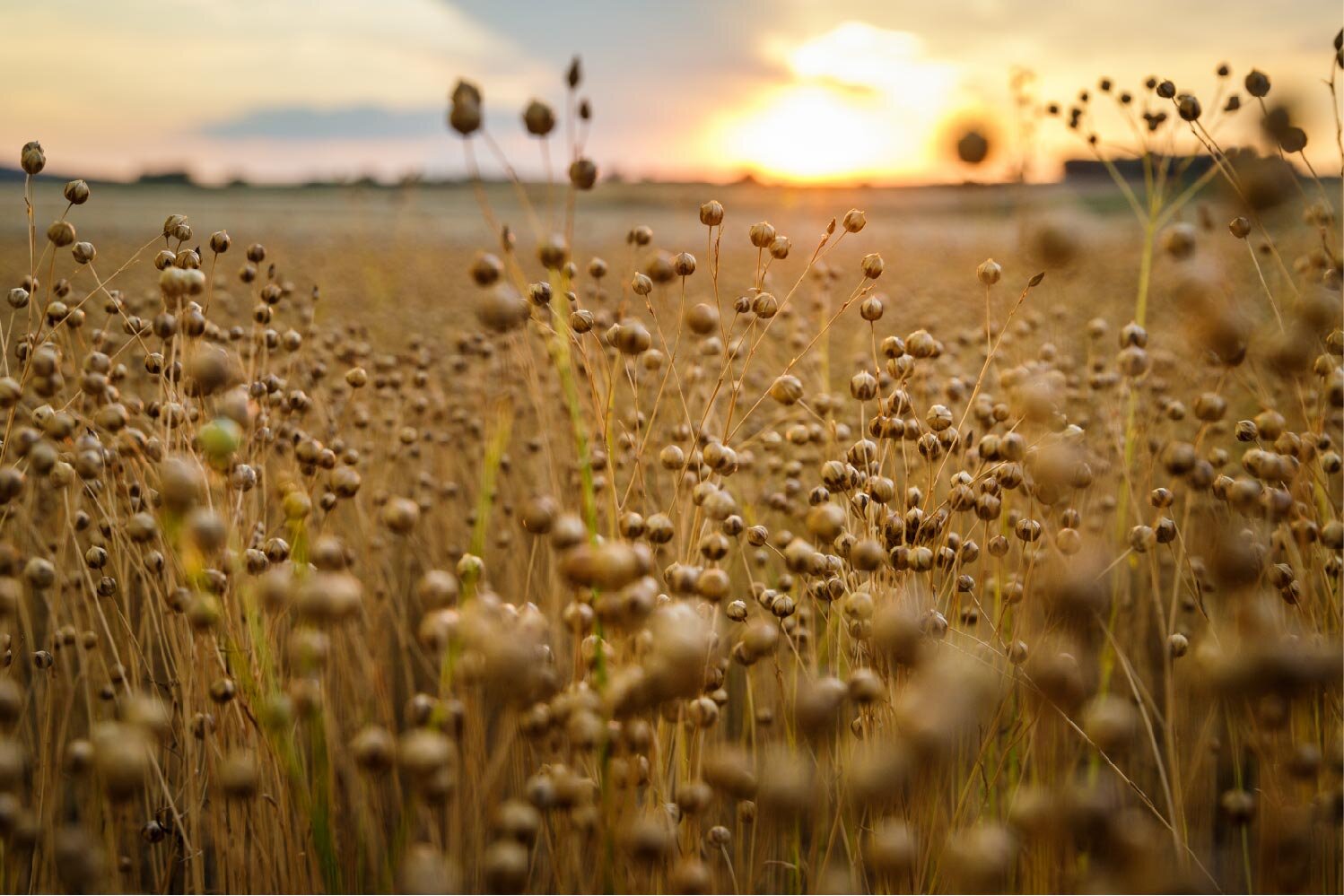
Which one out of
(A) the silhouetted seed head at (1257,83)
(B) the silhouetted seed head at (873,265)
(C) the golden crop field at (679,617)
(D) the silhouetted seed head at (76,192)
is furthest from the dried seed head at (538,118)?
(A) the silhouetted seed head at (1257,83)

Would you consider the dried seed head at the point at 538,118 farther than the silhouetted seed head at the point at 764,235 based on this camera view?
No

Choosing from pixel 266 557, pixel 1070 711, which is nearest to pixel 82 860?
pixel 266 557

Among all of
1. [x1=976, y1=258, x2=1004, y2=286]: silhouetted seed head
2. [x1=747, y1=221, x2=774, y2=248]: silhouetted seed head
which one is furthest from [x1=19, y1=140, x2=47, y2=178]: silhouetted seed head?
[x1=976, y1=258, x2=1004, y2=286]: silhouetted seed head

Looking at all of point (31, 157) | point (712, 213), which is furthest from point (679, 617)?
point (31, 157)

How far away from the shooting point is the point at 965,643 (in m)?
1.32

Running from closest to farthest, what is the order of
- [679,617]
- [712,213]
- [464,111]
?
[679,617]
[464,111]
[712,213]

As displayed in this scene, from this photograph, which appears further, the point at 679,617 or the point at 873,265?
the point at 873,265

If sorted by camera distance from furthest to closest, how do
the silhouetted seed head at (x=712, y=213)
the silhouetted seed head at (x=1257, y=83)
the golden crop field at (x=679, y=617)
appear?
1. the silhouetted seed head at (x=1257, y=83)
2. the silhouetted seed head at (x=712, y=213)
3. the golden crop field at (x=679, y=617)

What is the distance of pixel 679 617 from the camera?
0.64 metres

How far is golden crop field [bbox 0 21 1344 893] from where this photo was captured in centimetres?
65

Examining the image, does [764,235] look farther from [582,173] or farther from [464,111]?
[464,111]

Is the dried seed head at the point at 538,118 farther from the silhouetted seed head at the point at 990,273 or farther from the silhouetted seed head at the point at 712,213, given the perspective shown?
the silhouetted seed head at the point at 990,273

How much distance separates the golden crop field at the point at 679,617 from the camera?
649 mm

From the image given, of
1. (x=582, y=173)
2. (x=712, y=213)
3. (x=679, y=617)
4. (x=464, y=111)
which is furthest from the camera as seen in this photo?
(x=712, y=213)
